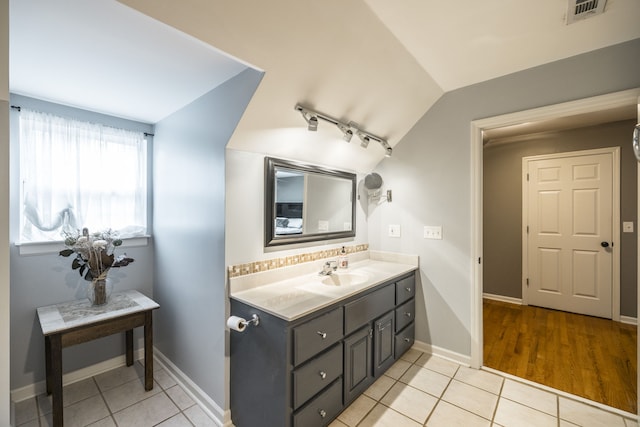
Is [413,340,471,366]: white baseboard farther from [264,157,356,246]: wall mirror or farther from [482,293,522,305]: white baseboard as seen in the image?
[482,293,522,305]: white baseboard

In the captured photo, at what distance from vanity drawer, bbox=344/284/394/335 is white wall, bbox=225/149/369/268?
2.28 feet

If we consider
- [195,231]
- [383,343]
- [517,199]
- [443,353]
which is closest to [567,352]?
[443,353]

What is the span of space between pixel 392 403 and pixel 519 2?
8.46 feet

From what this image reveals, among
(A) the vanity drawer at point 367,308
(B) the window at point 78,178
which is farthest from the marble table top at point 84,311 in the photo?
(A) the vanity drawer at point 367,308

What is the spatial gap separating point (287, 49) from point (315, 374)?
1826 millimetres

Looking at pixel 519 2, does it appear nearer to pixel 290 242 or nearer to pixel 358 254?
pixel 290 242

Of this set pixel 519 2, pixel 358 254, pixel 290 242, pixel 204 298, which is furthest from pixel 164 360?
pixel 519 2

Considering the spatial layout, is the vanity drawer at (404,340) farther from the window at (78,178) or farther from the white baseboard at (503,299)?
the window at (78,178)

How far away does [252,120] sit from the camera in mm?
1765

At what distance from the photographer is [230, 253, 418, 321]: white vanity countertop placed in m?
1.62

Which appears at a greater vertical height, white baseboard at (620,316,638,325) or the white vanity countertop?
the white vanity countertop

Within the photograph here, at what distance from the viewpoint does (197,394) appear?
208 centimetres

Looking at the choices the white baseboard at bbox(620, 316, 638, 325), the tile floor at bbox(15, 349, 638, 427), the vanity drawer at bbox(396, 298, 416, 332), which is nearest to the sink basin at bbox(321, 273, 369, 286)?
the vanity drawer at bbox(396, 298, 416, 332)

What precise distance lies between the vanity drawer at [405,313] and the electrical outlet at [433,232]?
63 cm
